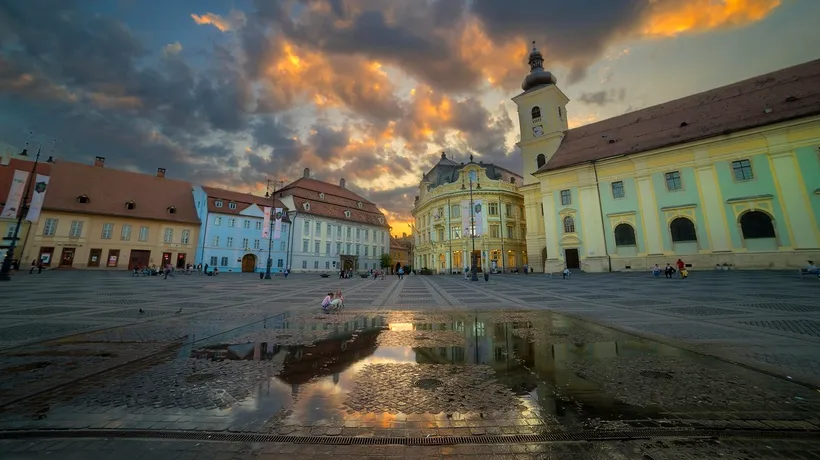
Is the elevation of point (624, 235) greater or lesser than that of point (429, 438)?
greater

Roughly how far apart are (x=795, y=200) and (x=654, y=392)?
34796 millimetres

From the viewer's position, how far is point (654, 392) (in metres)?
3.54

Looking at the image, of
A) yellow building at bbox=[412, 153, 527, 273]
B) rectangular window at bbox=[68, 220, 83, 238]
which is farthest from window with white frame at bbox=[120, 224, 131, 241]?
yellow building at bbox=[412, 153, 527, 273]

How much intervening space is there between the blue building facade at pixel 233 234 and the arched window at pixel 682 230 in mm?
48395

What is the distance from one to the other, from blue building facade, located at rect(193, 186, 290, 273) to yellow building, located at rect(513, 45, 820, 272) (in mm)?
42010

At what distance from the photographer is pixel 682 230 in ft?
92.6

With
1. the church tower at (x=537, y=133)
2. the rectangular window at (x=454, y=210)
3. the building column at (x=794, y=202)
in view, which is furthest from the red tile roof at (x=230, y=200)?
the building column at (x=794, y=202)

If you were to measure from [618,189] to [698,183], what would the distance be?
626 cm

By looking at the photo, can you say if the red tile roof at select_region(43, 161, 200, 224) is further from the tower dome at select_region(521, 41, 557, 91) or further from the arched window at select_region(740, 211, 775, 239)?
the arched window at select_region(740, 211, 775, 239)

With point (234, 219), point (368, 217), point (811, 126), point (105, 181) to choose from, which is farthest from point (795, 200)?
point (105, 181)

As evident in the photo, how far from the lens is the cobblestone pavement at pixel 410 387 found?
2.52 metres

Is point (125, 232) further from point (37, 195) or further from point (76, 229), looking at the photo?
point (37, 195)

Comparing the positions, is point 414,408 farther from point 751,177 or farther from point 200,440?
point 751,177

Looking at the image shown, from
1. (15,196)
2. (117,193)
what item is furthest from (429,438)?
(117,193)
